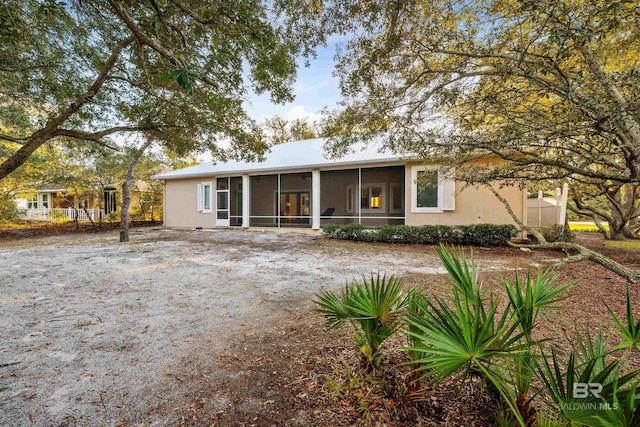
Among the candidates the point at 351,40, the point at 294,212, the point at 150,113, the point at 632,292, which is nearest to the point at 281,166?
the point at 294,212

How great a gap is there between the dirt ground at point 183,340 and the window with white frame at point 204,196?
9180 mm

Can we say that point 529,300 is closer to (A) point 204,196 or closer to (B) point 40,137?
(B) point 40,137

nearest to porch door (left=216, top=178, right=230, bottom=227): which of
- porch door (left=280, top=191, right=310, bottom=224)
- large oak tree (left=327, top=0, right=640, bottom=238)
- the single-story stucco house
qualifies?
the single-story stucco house

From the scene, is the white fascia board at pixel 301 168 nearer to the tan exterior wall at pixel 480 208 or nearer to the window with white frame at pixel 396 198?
the window with white frame at pixel 396 198

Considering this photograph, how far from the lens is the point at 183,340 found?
9.78 feet

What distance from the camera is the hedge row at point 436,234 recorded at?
29.4 feet

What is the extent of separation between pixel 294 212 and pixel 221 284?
11.5m

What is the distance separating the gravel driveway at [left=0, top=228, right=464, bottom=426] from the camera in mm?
2123

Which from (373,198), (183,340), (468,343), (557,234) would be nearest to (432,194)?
(373,198)

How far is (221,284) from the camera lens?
5.08m

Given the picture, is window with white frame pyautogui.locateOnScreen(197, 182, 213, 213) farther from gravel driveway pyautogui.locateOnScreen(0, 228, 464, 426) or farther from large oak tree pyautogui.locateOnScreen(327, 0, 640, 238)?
large oak tree pyautogui.locateOnScreen(327, 0, 640, 238)

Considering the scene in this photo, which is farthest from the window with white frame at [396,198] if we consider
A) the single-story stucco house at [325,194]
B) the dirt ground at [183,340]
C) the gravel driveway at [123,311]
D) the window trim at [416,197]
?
the dirt ground at [183,340]

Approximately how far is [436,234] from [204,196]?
493 inches

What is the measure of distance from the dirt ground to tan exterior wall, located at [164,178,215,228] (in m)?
9.25
